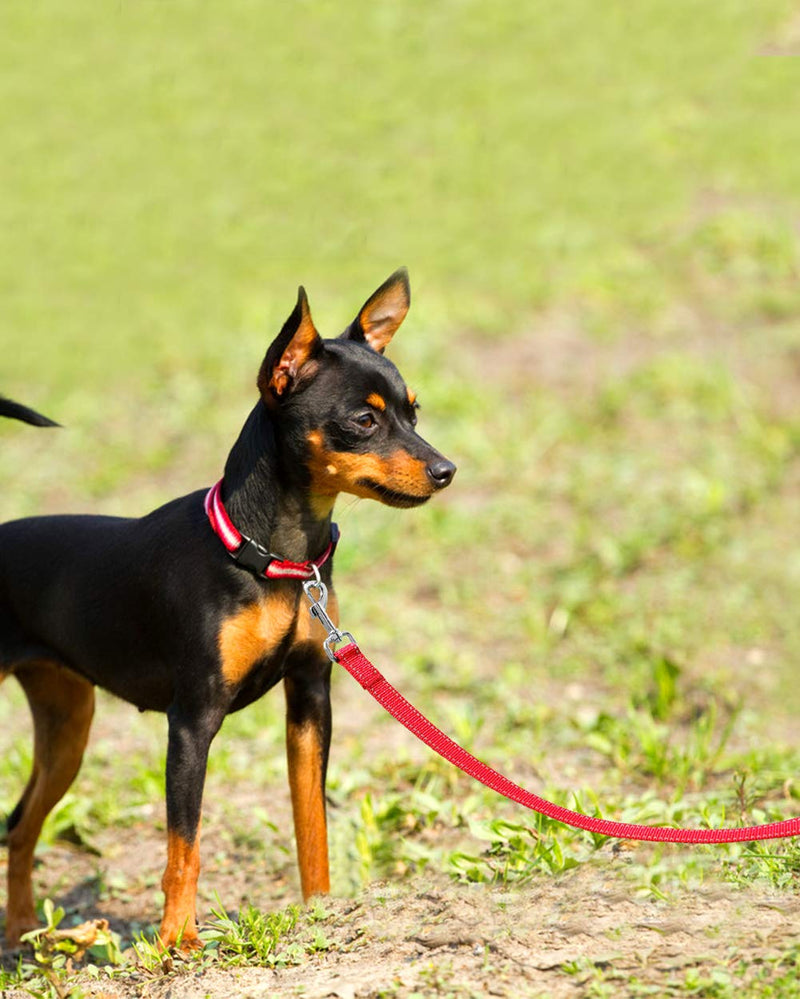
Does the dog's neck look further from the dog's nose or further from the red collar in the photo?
the dog's nose

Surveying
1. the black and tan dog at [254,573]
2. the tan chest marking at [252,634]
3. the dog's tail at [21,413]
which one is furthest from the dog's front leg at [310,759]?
the dog's tail at [21,413]

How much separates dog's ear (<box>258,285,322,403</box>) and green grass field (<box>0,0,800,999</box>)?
177cm

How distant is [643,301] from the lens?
1294 cm

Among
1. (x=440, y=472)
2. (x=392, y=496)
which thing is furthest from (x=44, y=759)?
(x=440, y=472)

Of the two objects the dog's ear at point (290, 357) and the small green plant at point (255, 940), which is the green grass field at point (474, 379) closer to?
the small green plant at point (255, 940)

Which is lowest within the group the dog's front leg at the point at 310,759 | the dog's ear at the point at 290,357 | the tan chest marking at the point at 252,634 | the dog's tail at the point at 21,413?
the dog's front leg at the point at 310,759

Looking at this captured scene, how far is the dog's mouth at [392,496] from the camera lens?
13.9ft

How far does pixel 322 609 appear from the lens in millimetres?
4367

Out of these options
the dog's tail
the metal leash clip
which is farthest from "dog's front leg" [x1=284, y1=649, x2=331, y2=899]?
the dog's tail

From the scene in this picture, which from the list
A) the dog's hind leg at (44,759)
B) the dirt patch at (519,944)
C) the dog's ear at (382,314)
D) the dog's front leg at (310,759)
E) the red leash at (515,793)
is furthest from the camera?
the dog's hind leg at (44,759)

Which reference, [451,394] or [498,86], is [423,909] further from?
[498,86]

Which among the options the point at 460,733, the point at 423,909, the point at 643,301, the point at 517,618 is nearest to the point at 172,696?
the point at 423,909

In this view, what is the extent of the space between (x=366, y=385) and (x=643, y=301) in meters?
9.14

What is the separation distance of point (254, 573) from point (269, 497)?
0.28 meters
